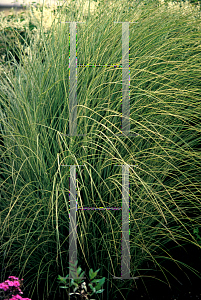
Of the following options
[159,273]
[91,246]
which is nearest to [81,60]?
[91,246]

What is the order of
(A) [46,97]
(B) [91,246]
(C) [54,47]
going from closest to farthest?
1. (B) [91,246]
2. (A) [46,97]
3. (C) [54,47]

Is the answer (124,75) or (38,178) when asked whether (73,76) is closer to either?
(124,75)

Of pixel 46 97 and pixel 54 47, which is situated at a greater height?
pixel 54 47

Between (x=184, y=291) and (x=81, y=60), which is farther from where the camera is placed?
(x=81, y=60)

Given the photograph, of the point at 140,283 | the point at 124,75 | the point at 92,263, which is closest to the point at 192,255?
the point at 140,283

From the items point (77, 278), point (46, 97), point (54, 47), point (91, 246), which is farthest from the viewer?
point (54, 47)

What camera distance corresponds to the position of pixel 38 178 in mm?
2086

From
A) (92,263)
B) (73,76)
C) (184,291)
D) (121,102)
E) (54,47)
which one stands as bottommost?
(184,291)

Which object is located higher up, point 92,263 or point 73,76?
point 73,76

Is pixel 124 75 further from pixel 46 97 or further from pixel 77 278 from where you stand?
pixel 77 278

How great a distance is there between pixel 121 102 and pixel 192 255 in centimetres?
116

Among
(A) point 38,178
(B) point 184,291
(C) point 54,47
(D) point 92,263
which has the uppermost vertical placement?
(C) point 54,47

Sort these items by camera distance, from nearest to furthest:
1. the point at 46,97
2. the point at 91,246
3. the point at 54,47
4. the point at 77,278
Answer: the point at 77,278
the point at 91,246
the point at 46,97
the point at 54,47

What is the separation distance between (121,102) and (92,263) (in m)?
1.01
